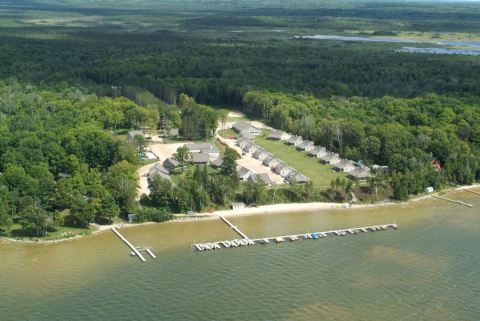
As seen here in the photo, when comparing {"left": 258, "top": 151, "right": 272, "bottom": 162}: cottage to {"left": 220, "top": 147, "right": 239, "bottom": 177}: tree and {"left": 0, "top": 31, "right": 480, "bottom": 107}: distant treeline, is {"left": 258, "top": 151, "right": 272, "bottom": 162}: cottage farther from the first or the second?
{"left": 0, "top": 31, "right": 480, "bottom": 107}: distant treeline

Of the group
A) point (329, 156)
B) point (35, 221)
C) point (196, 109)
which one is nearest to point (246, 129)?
point (196, 109)

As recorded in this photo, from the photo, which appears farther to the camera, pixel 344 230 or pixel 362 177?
pixel 362 177

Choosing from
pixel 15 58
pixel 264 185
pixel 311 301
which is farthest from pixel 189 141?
pixel 15 58

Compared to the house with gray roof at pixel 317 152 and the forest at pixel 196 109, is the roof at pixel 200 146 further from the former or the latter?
the house with gray roof at pixel 317 152

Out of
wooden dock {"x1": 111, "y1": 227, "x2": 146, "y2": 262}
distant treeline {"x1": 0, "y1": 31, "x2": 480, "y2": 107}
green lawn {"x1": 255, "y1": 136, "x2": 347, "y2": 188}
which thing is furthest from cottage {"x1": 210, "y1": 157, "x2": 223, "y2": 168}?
distant treeline {"x1": 0, "y1": 31, "x2": 480, "y2": 107}

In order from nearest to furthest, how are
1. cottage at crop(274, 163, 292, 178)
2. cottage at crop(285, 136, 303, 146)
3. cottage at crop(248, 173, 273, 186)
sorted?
cottage at crop(248, 173, 273, 186)
cottage at crop(274, 163, 292, 178)
cottage at crop(285, 136, 303, 146)

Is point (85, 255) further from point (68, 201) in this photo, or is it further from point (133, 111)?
point (133, 111)

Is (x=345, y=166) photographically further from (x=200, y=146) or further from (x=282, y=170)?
(x=200, y=146)
